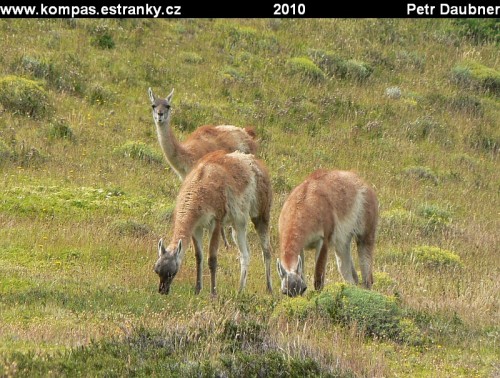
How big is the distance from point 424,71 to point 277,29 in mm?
4737

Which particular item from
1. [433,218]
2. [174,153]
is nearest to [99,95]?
[174,153]

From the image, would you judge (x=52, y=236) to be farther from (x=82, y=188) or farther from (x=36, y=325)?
(x=36, y=325)

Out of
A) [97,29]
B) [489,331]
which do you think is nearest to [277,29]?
[97,29]

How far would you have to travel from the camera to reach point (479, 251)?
16984 mm

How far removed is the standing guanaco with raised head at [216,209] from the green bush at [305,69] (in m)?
12.7

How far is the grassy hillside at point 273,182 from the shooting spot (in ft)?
30.2

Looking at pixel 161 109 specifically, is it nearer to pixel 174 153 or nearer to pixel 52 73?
pixel 174 153

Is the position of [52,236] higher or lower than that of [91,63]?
lower

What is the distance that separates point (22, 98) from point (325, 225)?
1015 centimetres

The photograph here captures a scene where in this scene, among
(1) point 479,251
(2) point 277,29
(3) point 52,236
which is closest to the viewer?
(3) point 52,236

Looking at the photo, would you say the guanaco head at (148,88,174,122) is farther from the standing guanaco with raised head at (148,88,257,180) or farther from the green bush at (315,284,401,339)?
the green bush at (315,284,401,339)

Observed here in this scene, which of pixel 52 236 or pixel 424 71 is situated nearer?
pixel 52 236

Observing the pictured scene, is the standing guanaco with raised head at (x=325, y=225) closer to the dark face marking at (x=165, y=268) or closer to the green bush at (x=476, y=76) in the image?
the dark face marking at (x=165, y=268)

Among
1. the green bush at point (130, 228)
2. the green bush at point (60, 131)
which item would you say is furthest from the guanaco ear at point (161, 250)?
the green bush at point (60, 131)
